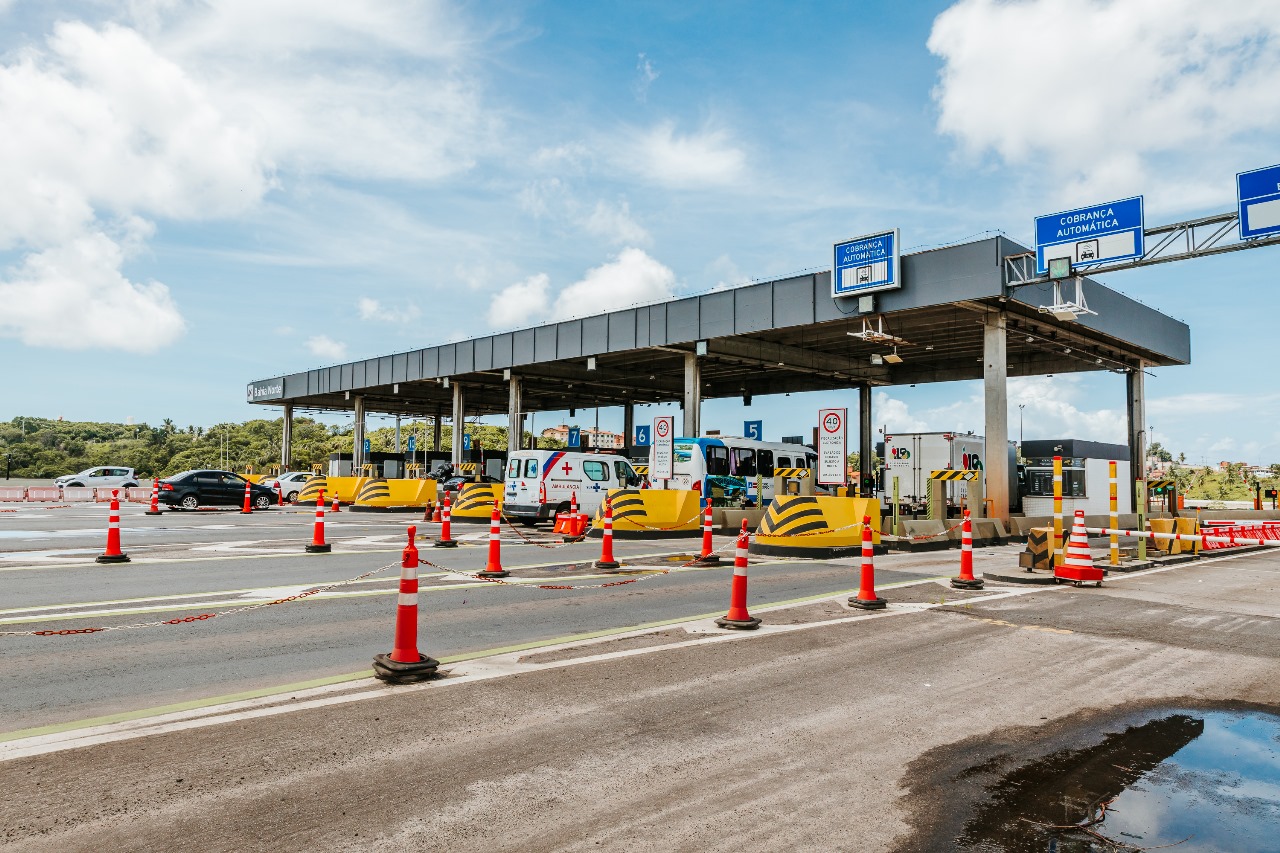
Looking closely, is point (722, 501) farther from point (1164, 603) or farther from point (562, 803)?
point (562, 803)

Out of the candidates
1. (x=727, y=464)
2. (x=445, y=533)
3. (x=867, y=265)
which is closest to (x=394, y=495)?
(x=727, y=464)

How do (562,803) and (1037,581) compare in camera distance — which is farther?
(1037,581)

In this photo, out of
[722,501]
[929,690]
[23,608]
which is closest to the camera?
[929,690]

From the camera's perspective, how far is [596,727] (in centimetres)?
515

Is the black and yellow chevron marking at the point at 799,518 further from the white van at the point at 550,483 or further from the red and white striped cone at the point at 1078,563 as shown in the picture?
the white van at the point at 550,483

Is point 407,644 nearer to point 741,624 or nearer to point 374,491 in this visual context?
point 741,624

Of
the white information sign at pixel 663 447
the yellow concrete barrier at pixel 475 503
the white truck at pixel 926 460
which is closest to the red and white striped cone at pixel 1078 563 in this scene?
the white information sign at pixel 663 447

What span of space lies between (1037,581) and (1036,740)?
9.05 meters

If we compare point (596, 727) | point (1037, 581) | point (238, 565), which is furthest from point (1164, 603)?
point (238, 565)

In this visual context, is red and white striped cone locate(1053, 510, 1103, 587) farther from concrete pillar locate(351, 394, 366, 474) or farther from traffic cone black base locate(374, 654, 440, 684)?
concrete pillar locate(351, 394, 366, 474)

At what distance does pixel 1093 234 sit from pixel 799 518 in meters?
11.7

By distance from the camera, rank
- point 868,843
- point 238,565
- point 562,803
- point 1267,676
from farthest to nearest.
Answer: point 238,565
point 1267,676
point 562,803
point 868,843

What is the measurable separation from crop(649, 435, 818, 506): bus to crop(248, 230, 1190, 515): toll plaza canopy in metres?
2.06

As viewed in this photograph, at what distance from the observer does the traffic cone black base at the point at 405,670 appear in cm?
607
